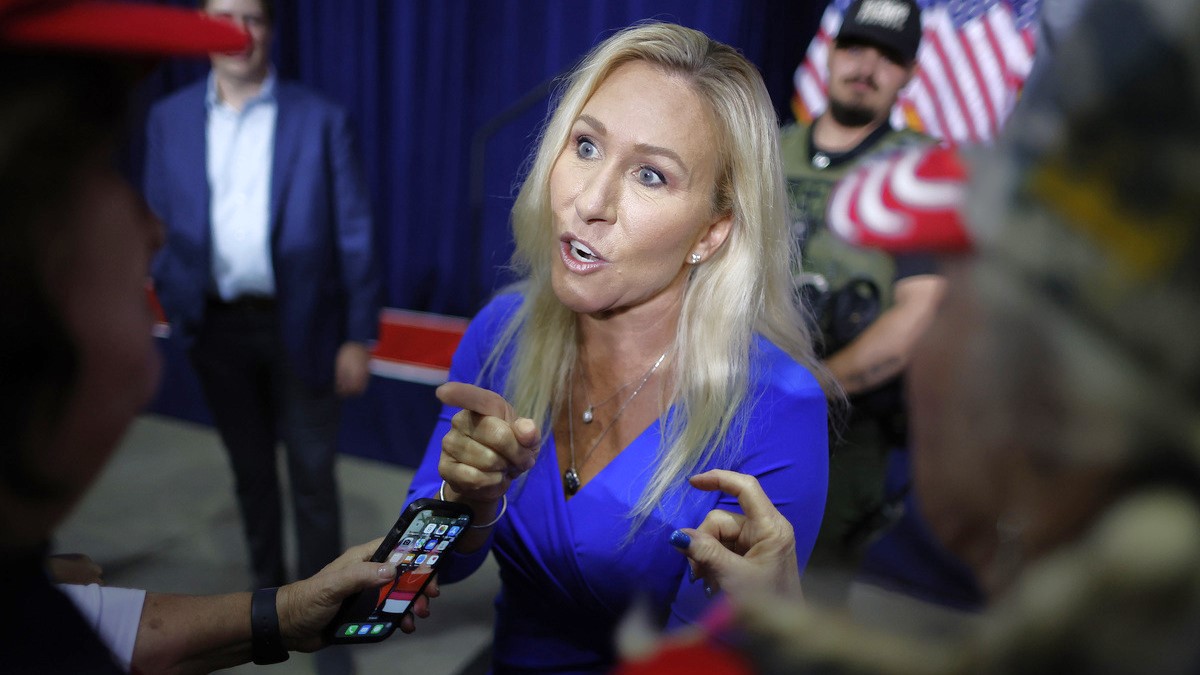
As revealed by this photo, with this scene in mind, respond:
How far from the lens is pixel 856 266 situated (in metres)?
1.76

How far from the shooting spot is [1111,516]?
1.07ft

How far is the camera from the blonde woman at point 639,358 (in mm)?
1144

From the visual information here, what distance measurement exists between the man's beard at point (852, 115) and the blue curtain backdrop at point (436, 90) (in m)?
1.96

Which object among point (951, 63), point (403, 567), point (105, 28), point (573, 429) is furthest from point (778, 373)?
point (951, 63)

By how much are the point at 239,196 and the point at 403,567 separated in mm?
1677

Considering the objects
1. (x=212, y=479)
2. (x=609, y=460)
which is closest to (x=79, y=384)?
(x=609, y=460)

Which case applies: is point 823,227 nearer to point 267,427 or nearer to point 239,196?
point 239,196

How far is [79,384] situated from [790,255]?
3.45 feet

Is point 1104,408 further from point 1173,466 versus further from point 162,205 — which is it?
point 162,205

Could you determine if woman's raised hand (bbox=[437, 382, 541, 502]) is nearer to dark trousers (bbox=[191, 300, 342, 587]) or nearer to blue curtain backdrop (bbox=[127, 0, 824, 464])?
dark trousers (bbox=[191, 300, 342, 587])

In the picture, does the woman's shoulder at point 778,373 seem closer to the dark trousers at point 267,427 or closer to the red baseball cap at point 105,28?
the red baseball cap at point 105,28

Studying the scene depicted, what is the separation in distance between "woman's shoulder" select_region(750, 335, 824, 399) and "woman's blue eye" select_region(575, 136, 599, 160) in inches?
13.8

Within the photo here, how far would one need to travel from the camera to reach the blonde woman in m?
1.14

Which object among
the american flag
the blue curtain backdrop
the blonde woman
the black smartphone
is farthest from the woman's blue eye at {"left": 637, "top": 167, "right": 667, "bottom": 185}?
the blue curtain backdrop
